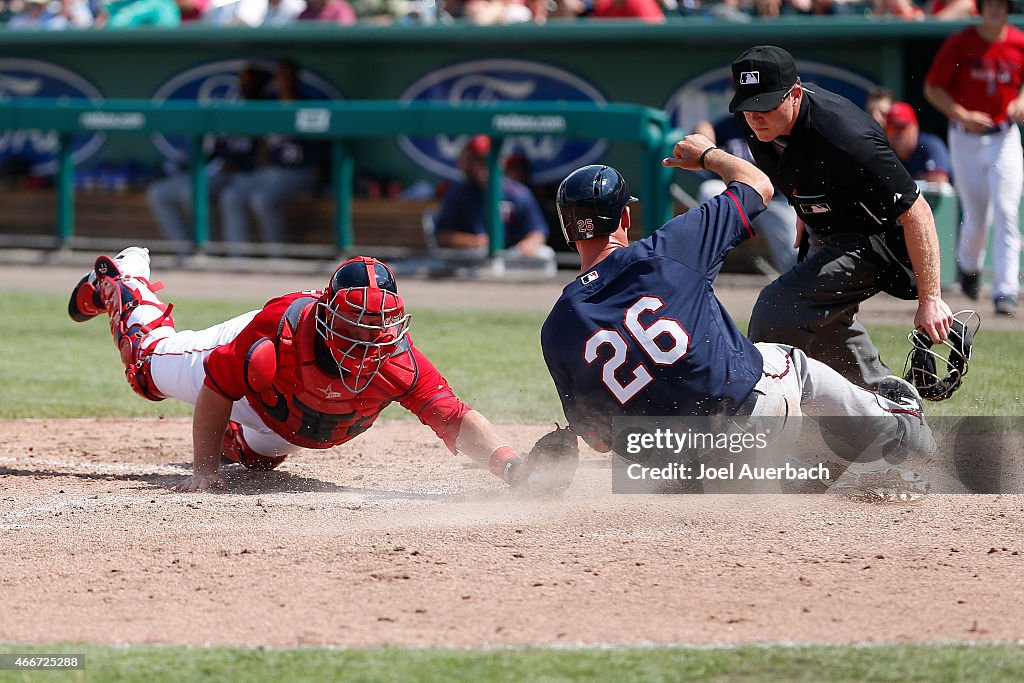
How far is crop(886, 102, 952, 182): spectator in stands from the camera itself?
10094 millimetres

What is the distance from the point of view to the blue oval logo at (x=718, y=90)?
39.7ft

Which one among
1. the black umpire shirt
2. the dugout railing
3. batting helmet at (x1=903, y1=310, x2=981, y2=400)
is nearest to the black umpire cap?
the black umpire shirt

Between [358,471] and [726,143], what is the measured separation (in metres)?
7.37

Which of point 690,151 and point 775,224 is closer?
point 690,151

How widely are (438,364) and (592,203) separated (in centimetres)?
401

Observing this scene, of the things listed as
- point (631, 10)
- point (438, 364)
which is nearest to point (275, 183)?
point (631, 10)

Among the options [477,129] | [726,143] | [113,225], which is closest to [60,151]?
[113,225]

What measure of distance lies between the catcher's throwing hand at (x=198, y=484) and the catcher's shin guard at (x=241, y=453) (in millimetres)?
322

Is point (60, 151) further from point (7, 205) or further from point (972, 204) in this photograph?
point (972, 204)

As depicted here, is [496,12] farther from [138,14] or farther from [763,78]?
[763,78]

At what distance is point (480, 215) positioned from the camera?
12.1 meters

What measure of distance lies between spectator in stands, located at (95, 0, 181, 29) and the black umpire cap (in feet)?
36.7

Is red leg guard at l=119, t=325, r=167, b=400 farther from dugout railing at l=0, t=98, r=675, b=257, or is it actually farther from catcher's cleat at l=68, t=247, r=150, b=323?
dugout railing at l=0, t=98, r=675, b=257

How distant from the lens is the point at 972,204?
30.3ft
